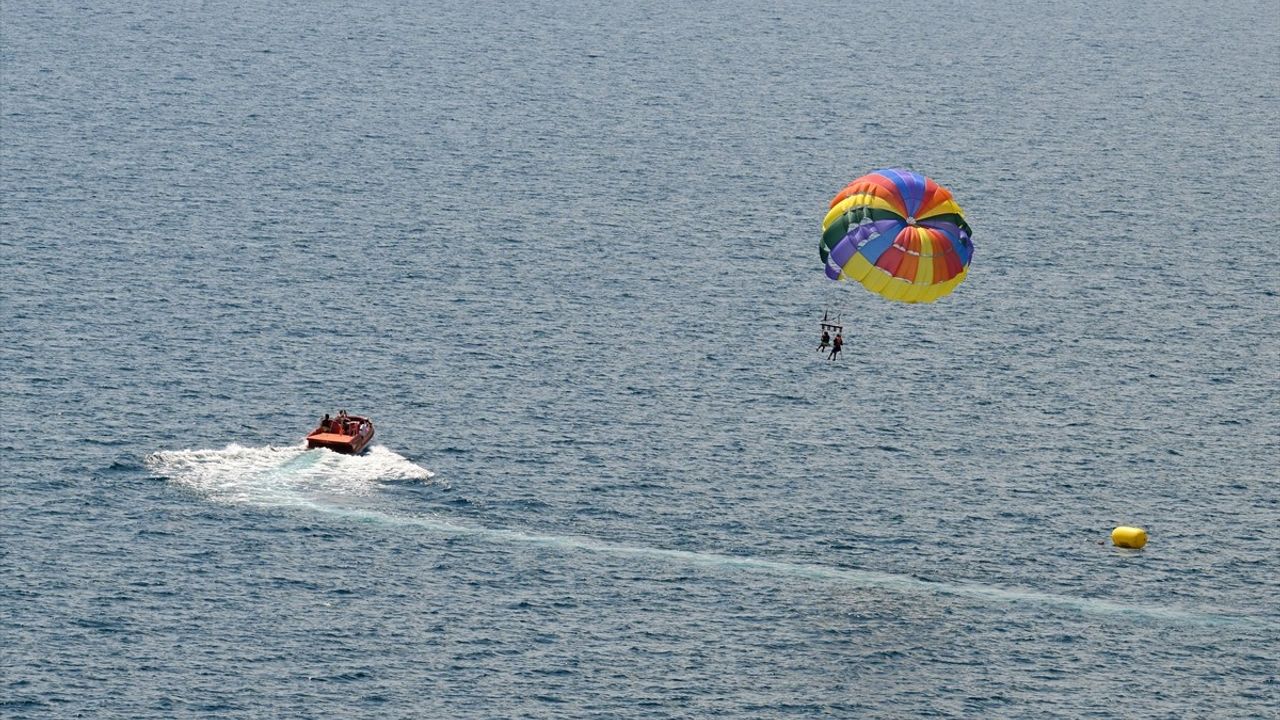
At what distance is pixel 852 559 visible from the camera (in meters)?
158

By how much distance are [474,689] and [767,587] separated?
23519mm

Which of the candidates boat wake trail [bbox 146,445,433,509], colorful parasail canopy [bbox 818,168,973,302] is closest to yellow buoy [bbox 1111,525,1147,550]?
colorful parasail canopy [bbox 818,168,973,302]

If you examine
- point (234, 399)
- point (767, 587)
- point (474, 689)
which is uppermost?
point (234, 399)

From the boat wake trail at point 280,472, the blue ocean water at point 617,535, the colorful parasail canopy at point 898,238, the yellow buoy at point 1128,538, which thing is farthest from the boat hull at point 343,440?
the yellow buoy at point 1128,538

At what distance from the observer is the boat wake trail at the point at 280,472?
541 feet

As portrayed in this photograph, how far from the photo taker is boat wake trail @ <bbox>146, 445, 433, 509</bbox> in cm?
16500

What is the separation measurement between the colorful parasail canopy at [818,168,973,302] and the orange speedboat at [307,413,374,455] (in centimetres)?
4414

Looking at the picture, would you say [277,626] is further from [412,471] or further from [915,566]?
[915,566]

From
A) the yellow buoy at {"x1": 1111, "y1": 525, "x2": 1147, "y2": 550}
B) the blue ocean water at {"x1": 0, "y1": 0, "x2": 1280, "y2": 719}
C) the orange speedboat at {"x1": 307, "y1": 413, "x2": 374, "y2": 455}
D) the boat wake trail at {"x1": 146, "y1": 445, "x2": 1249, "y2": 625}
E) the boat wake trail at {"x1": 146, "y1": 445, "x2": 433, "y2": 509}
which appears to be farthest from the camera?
the orange speedboat at {"x1": 307, "y1": 413, "x2": 374, "y2": 455}

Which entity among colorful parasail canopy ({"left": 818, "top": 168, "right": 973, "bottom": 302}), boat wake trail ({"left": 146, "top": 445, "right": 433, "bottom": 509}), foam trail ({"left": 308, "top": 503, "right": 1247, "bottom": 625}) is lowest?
foam trail ({"left": 308, "top": 503, "right": 1247, "bottom": 625})

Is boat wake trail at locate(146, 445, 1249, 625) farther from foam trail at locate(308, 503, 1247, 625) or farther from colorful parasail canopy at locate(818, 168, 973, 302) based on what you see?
colorful parasail canopy at locate(818, 168, 973, 302)

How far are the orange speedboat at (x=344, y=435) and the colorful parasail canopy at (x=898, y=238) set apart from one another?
44.1 m

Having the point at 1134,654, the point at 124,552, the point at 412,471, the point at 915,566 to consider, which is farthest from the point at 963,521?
the point at 124,552

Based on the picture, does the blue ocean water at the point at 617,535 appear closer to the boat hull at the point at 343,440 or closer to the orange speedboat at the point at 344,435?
the boat hull at the point at 343,440
